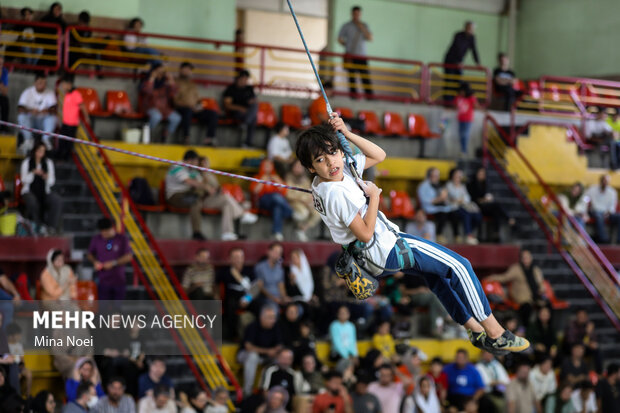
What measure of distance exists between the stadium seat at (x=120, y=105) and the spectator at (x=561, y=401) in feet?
20.3

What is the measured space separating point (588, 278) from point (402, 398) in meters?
4.57

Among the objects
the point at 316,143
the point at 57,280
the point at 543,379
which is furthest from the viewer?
the point at 543,379

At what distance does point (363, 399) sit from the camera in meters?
9.52

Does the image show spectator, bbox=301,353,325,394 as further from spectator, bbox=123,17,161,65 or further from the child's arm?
spectator, bbox=123,17,161,65

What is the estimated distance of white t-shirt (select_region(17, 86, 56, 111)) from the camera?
36.1 ft

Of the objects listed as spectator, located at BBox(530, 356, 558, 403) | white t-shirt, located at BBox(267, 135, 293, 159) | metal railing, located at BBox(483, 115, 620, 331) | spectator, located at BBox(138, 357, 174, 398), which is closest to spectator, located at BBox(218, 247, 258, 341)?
spectator, located at BBox(138, 357, 174, 398)

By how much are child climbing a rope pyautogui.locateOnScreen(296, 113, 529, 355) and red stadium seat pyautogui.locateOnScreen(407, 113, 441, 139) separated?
9095mm

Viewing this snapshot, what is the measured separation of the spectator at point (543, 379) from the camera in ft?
35.3

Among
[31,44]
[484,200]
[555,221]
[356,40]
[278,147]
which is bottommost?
[555,221]

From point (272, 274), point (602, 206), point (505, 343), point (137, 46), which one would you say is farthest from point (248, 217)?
point (505, 343)

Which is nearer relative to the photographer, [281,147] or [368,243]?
[368,243]

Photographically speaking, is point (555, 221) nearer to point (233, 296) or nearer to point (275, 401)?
point (233, 296)

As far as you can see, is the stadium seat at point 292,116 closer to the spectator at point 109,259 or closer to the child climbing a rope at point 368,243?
the spectator at point 109,259

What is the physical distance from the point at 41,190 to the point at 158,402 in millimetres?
2824
